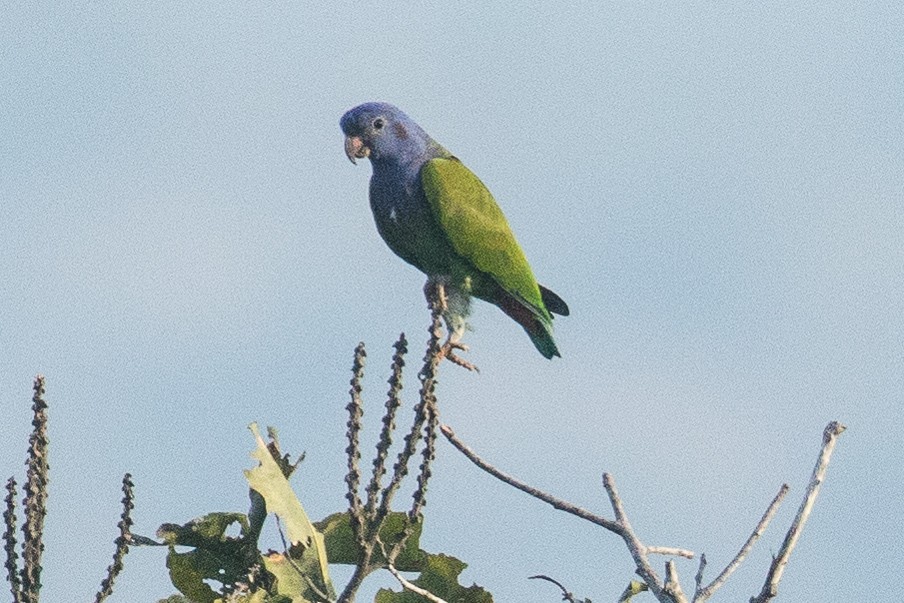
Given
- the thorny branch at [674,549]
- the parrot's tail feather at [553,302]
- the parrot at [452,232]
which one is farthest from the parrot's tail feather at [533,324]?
the thorny branch at [674,549]

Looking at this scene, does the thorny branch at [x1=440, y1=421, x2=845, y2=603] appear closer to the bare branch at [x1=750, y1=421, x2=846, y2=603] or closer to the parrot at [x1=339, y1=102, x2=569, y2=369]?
the bare branch at [x1=750, y1=421, x2=846, y2=603]

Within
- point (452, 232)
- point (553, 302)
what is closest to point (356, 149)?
point (452, 232)

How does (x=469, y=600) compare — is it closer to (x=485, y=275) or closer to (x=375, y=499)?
(x=375, y=499)

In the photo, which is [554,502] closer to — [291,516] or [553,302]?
[291,516]

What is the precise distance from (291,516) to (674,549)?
3.86 ft

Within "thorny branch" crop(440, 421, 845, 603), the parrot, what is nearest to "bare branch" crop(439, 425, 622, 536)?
"thorny branch" crop(440, 421, 845, 603)

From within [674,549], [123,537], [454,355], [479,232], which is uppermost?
[479,232]

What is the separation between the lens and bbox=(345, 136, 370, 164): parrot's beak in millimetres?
9070

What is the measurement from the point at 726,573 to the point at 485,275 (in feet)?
15.3

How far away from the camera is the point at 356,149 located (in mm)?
9078

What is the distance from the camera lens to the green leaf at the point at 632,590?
4.23 meters

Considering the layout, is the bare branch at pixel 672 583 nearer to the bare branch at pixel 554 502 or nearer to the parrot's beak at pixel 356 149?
the bare branch at pixel 554 502

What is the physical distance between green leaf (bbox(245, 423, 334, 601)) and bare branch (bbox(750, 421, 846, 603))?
1191mm

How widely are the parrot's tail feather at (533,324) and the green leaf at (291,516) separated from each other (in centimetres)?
477
